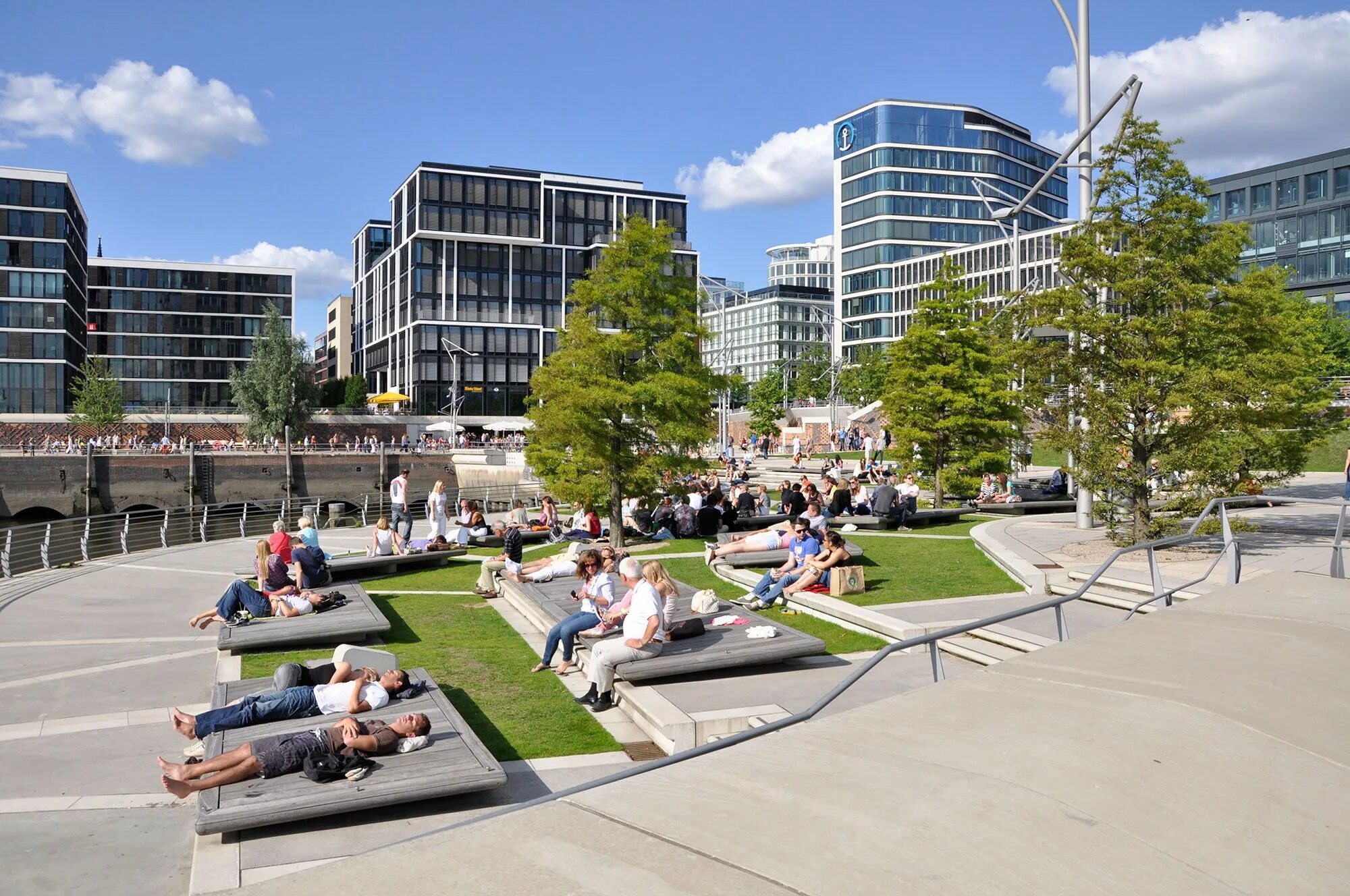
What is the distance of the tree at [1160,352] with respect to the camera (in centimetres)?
1438

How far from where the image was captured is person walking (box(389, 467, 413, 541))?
2056 centimetres

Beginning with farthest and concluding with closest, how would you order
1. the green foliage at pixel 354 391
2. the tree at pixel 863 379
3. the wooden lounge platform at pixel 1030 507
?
1. the green foliage at pixel 354 391
2. the tree at pixel 863 379
3. the wooden lounge platform at pixel 1030 507

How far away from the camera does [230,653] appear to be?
11031 millimetres

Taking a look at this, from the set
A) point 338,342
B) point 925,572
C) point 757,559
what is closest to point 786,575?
point 757,559

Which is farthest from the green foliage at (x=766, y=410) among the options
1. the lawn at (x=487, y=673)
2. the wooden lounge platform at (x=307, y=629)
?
the wooden lounge platform at (x=307, y=629)

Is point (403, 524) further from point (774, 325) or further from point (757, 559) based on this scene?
point (774, 325)

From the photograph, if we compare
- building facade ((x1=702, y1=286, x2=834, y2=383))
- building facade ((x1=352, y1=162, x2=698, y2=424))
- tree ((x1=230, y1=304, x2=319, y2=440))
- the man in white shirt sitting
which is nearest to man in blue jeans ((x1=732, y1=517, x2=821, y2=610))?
the man in white shirt sitting

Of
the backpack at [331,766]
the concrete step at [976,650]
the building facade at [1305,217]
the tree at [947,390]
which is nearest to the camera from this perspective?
the backpack at [331,766]

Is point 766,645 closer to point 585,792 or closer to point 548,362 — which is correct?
point 585,792

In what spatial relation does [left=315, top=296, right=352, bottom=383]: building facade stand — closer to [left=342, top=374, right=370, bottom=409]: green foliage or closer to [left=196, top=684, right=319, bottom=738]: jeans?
[left=342, top=374, right=370, bottom=409]: green foliage

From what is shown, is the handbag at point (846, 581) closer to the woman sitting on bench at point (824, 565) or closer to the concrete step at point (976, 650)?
the woman sitting on bench at point (824, 565)

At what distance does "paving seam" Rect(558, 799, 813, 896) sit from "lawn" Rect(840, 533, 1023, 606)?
902 cm

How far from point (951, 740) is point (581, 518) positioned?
15659mm

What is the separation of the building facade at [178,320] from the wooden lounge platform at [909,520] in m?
94.3
